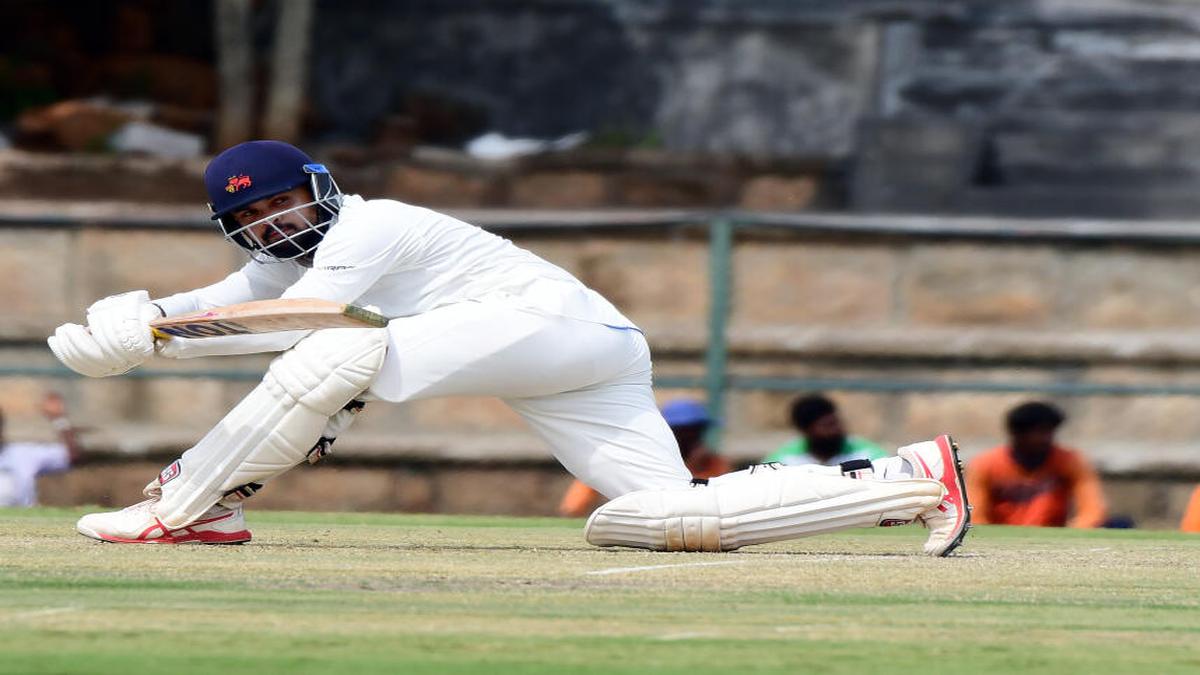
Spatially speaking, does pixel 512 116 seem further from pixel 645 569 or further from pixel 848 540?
pixel 645 569

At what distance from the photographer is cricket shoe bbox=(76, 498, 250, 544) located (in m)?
5.91

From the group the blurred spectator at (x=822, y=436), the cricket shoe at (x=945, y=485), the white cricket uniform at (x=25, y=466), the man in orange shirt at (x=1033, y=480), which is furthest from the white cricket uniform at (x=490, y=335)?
the white cricket uniform at (x=25, y=466)

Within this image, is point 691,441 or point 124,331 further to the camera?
point 691,441

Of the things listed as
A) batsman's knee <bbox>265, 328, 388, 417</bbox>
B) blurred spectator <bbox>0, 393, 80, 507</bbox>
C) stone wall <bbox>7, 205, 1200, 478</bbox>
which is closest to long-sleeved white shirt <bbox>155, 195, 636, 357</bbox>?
batsman's knee <bbox>265, 328, 388, 417</bbox>

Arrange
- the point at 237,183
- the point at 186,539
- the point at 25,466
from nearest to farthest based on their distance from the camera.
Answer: the point at 237,183 → the point at 186,539 → the point at 25,466

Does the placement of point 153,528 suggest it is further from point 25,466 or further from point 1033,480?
point 25,466

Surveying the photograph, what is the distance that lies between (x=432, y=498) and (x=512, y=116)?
8.67 feet

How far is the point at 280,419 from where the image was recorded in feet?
18.7

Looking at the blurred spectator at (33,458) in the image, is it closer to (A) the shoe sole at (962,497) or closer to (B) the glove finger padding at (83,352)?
(B) the glove finger padding at (83,352)

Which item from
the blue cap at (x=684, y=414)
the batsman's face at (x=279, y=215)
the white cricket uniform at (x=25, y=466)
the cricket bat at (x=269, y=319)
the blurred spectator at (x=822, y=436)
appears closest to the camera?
the cricket bat at (x=269, y=319)

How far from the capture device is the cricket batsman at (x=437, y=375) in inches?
225

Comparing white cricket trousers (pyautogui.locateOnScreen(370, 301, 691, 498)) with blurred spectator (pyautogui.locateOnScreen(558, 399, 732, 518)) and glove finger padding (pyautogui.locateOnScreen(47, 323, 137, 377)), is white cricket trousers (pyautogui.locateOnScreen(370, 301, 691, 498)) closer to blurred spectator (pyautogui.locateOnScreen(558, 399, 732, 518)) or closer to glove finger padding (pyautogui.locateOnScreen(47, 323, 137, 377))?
glove finger padding (pyautogui.locateOnScreen(47, 323, 137, 377))

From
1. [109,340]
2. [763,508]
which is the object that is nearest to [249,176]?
[109,340]

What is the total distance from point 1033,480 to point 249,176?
4947 mm
